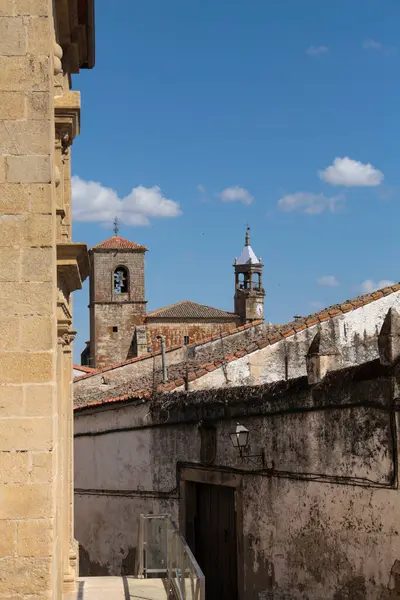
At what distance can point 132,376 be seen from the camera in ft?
89.9

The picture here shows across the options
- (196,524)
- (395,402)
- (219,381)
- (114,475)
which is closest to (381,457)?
(395,402)

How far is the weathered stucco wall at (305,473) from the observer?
9242 millimetres

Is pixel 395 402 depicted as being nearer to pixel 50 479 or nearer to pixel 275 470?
pixel 275 470

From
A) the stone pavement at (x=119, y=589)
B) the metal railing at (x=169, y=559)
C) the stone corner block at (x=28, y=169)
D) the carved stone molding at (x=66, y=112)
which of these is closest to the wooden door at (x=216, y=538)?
the metal railing at (x=169, y=559)

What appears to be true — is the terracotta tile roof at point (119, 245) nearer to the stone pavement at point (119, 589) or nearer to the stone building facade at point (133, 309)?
the stone building facade at point (133, 309)

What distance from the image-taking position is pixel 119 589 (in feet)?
35.8

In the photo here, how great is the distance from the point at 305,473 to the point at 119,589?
2.57 m

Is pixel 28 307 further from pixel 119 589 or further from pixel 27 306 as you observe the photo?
pixel 119 589

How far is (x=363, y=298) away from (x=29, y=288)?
11089 millimetres

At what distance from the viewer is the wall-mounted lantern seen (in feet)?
39.4

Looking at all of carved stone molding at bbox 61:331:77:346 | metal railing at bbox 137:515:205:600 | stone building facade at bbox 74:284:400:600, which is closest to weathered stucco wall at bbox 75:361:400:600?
stone building facade at bbox 74:284:400:600

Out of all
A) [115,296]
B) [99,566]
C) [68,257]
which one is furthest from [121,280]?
[68,257]

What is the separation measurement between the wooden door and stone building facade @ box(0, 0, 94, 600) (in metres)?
6.36

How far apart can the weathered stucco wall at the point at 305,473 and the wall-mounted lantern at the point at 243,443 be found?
0.34 ft
